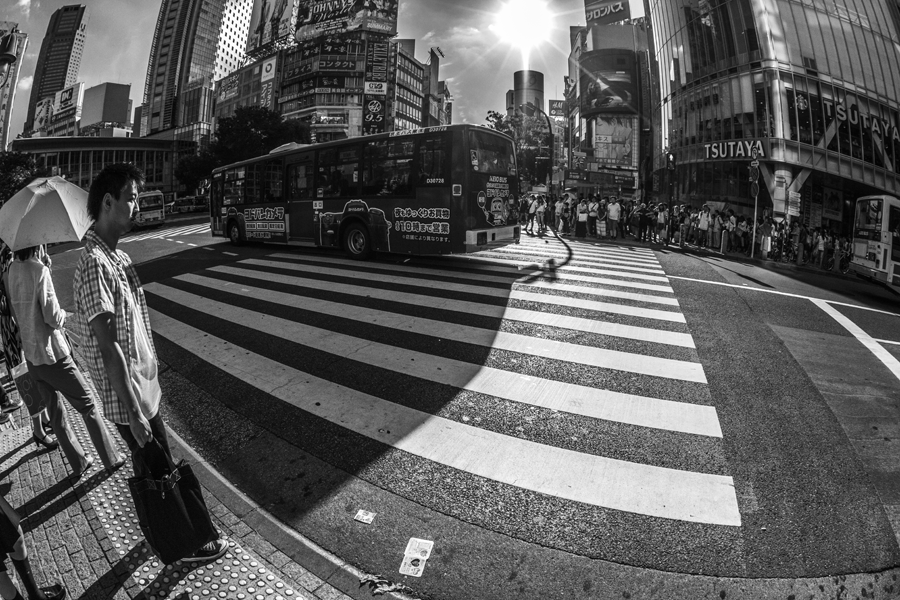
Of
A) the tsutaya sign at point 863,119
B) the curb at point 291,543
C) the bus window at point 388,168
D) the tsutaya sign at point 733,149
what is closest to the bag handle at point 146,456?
the curb at point 291,543

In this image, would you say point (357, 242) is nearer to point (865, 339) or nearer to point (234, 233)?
point (234, 233)

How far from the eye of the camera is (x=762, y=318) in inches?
293

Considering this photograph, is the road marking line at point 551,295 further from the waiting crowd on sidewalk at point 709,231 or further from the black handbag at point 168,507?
the waiting crowd on sidewalk at point 709,231

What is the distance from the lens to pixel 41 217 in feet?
10.5

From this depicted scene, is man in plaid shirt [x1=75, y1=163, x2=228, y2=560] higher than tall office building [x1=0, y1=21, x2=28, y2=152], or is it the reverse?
tall office building [x1=0, y1=21, x2=28, y2=152]

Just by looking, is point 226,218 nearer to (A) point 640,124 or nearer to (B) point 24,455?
(B) point 24,455

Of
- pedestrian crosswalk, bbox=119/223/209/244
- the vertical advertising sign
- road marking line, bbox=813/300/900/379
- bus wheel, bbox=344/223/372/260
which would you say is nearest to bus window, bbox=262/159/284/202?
bus wheel, bbox=344/223/372/260

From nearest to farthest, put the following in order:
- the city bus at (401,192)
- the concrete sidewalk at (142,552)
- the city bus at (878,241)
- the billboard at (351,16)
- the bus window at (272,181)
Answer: the concrete sidewalk at (142,552)
the city bus at (401,192)
the city bus at (878,241)
the bus window at (272,181)
the billboard at (351,16)

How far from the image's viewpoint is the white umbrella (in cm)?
318

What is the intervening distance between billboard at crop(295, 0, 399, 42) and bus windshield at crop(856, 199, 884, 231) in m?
90.9

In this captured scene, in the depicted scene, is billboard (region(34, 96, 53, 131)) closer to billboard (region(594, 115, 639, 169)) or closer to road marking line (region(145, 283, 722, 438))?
billboard (region(594, 115, 639, 169))

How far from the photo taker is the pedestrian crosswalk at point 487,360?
339 cm

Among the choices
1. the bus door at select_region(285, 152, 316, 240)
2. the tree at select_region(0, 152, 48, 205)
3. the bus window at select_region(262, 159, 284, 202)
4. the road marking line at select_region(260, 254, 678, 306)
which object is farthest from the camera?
the tree at select_region(0, 152, 48, 205)

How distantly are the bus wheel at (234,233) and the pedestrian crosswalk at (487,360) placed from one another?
6759 mm
